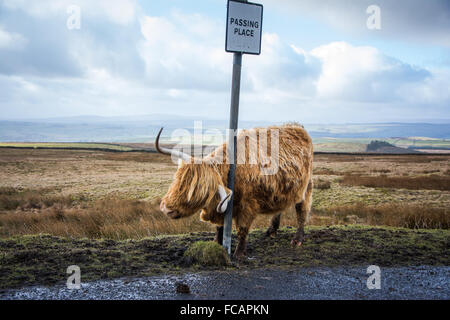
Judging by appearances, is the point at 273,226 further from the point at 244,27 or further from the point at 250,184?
the point at 244,27

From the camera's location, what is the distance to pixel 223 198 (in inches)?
195

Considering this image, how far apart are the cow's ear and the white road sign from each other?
2.04 metres

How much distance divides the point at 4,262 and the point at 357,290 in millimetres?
4488

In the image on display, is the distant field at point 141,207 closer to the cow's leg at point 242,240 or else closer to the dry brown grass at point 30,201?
the dry brown grass at point 30,201

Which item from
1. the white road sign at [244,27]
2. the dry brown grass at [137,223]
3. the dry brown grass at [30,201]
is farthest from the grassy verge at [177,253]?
the dry brown grass at [30,201]

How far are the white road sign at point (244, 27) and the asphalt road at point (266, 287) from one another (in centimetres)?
320

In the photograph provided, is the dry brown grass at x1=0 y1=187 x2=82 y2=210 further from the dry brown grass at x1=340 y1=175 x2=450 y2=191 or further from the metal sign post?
the dry brown grass at x1=340 y1=175 x2=450 y2=191

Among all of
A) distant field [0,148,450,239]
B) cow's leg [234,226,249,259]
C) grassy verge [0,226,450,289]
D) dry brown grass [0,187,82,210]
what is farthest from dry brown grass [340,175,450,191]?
cow's leg [234,226,249,259]

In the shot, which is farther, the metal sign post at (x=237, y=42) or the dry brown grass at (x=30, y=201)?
the dry brown grass at (x=30, y=201)

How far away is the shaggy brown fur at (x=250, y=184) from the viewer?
4.84 m

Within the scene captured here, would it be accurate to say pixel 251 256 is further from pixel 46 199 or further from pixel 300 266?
pixel 46 199

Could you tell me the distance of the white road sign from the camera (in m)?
5.10

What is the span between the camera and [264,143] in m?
6.08
